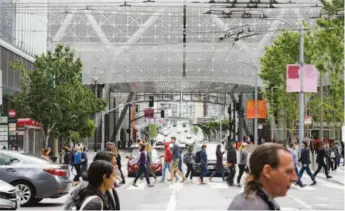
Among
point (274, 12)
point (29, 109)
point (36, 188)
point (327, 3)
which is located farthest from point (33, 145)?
point (36, 188)

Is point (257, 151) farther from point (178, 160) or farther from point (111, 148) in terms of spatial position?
point (178, 160)

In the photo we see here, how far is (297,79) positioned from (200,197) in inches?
559

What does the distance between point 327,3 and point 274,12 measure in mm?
41558

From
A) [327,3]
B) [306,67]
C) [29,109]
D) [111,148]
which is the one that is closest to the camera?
[111,148]

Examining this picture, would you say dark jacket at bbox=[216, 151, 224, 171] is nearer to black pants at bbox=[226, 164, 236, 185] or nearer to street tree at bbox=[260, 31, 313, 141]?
black pants at bbox=[226, 164, 236, 185]

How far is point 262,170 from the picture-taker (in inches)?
166

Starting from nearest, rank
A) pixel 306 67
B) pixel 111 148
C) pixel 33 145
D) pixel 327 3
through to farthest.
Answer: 1. pixel 111 148
2. pixel 306 67
3. pixel 327 3
4. pixel 33 145

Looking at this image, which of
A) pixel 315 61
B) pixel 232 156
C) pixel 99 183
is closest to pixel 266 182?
pixel 99 183

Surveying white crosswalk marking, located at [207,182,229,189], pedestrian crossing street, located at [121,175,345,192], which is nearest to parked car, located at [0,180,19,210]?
pedestrian crossing street, located at [121,175,345,192]

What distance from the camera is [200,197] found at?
23984mm

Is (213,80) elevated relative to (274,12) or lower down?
lower down

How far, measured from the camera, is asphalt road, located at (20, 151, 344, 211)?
20781mm

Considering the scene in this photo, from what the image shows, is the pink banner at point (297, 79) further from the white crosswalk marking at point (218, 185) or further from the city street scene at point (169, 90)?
the white crosswalk marking at point (218, 185)

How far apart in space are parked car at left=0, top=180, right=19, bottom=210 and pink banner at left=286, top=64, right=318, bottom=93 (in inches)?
848
